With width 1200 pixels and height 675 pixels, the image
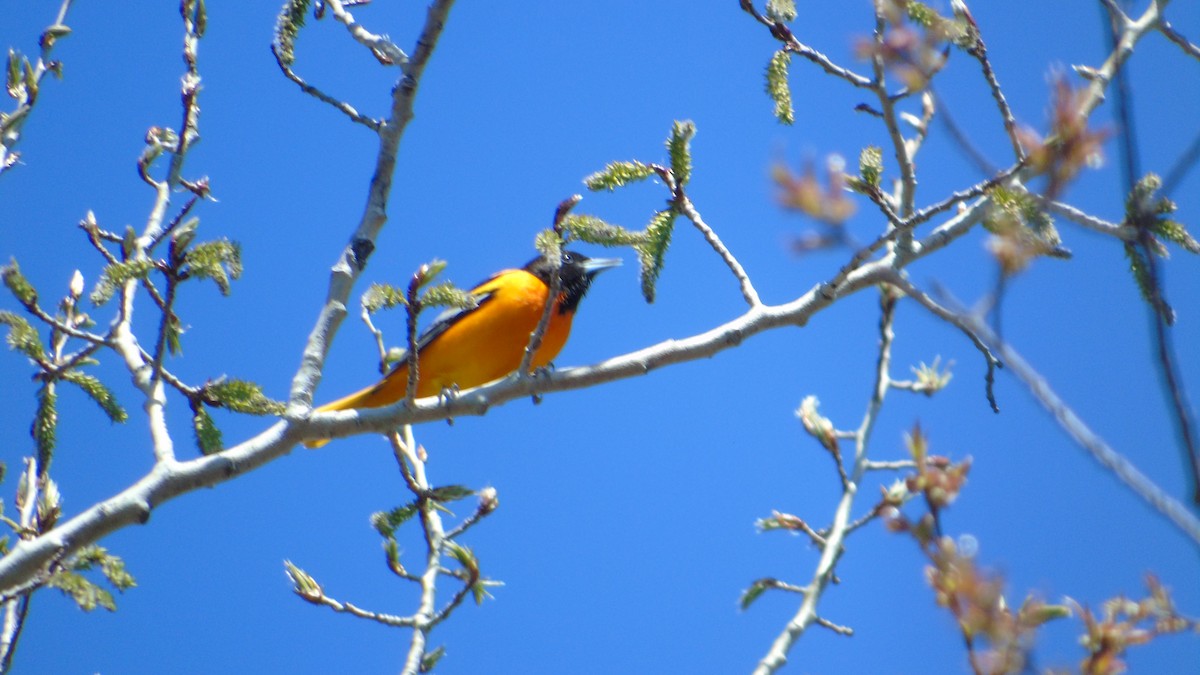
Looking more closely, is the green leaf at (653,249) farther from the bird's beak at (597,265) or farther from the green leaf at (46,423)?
the bird's beak at (597,265)

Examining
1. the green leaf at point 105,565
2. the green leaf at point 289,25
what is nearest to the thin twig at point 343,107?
the green leaf at point 289,25

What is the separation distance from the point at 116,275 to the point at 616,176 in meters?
1.28

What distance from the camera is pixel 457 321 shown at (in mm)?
5527

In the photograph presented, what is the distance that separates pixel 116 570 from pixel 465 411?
3.48 feet

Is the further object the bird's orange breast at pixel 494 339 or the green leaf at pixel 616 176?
the bird's orange breast at pixel 494 339

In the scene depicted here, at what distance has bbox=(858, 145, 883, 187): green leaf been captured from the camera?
290 centimetres

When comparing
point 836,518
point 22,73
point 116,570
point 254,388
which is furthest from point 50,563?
point 836,518

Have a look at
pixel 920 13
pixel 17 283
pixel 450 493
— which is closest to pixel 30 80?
pixel 17 283

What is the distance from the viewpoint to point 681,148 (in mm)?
3014

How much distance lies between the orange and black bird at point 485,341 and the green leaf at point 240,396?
84.2 inches

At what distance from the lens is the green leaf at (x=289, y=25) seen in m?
3.06

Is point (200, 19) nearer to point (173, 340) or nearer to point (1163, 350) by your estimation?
point (173, 340)

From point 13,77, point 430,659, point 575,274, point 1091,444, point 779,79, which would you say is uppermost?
point 575,274

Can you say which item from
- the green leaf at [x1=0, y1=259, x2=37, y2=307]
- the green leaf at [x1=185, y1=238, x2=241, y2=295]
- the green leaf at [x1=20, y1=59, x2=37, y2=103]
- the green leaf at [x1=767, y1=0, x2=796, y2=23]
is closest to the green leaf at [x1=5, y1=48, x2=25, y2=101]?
the green leaf at [x1=20, y1=59, x2=37, y2=103]
